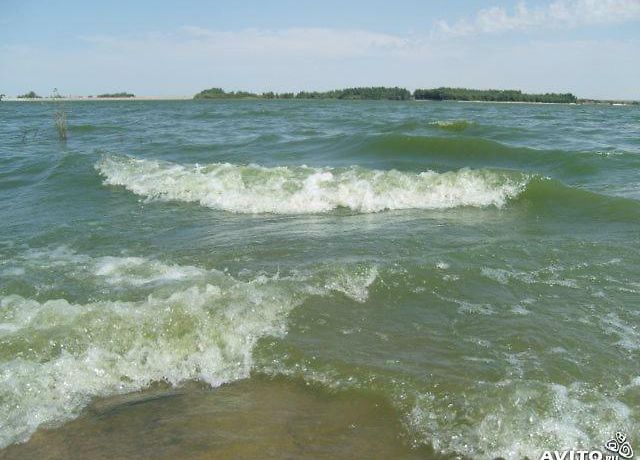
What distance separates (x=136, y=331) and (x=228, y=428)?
5.47 ft

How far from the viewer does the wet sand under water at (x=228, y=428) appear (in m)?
3.29

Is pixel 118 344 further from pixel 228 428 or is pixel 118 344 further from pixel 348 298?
pixel 348 298

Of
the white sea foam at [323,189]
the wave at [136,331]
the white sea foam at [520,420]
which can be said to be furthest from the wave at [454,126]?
the white sea foam at [520,420]

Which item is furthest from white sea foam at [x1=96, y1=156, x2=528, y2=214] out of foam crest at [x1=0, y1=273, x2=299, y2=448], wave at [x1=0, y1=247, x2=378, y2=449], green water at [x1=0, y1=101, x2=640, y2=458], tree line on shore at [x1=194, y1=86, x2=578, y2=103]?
tree line on shore at [x1=194, y1=86, x2=578, y2=103]

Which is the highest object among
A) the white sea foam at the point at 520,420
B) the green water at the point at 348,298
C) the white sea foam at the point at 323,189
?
the white sea foam at the point at 323,189

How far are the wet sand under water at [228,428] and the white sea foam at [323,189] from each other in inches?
255

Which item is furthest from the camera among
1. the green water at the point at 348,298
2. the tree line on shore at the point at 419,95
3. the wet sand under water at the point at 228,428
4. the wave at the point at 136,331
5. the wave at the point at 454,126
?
the tree line on shore at the point at 419,95

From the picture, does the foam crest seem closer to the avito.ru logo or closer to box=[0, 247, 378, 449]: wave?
box=[0, 247, 378, 449]: wave

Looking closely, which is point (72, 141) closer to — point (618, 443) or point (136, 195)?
point (136, 195)

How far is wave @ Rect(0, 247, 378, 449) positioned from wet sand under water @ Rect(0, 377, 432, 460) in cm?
19

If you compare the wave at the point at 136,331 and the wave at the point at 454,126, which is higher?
the wave at the point at 454,126

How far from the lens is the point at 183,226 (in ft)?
29.3

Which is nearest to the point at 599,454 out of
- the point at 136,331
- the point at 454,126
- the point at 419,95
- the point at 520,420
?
the point at 520,420

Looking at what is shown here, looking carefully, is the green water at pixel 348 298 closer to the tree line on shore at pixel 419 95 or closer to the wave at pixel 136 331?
the wave at pixel 136 331
